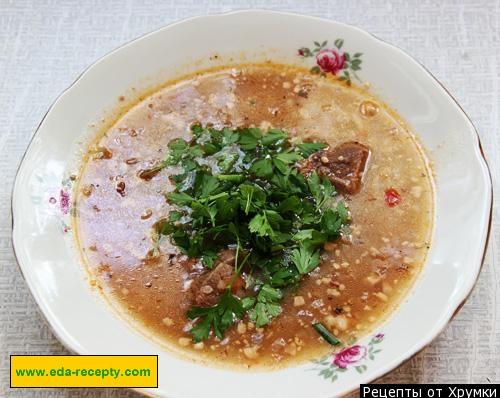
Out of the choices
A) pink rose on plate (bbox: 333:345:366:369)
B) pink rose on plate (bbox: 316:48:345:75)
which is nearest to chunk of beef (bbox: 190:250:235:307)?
pink rose on plate (bbox: 333:345:366:369)

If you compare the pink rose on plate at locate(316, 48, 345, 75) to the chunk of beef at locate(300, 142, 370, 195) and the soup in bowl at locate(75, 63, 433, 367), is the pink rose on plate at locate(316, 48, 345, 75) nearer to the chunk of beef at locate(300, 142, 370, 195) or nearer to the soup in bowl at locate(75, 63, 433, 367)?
the soup in bowl at locate(75, 63, 433, 367)

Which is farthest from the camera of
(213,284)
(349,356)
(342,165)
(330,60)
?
(330,60)

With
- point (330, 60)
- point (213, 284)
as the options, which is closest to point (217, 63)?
point (330, 60)

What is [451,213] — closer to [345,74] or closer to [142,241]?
[345,74]

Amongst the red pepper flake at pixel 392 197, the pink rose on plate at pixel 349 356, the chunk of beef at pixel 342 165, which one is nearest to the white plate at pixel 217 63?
the pink rose on plate at pixel 349 356

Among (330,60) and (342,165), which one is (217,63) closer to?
(330,60)

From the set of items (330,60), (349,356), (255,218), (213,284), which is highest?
(330,60)

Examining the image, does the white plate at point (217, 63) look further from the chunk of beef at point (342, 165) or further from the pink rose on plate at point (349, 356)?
the chunk of beef at point (342, 165)

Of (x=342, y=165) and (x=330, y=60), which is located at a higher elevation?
(x=330, y=60)

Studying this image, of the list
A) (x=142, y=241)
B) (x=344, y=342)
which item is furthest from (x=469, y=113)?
(x=142, y=241)
